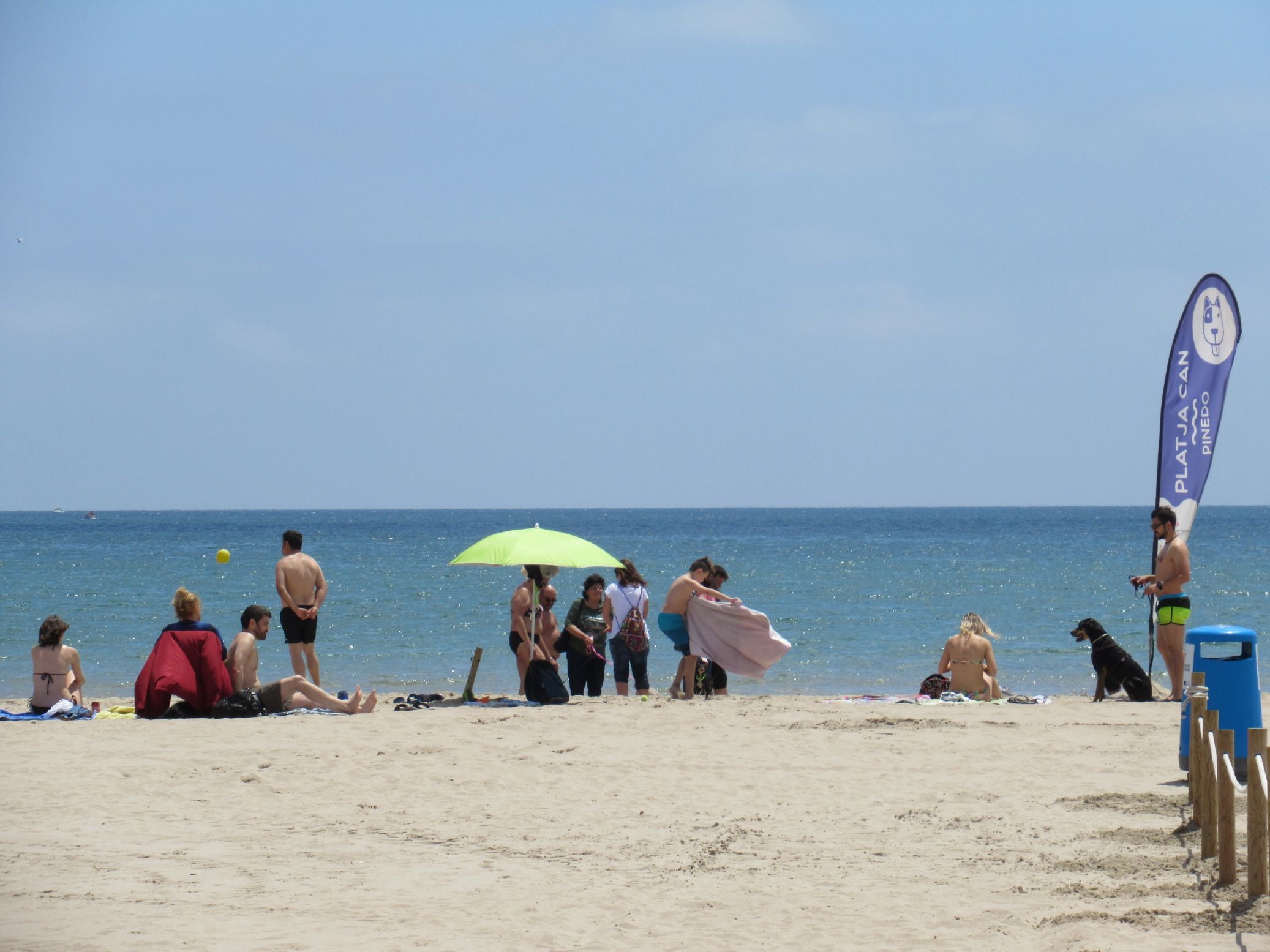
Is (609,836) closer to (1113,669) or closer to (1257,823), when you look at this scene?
(1257,823)

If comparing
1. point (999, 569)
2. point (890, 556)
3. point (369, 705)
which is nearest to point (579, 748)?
point (369, 705)

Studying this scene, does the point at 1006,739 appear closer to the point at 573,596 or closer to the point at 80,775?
the point at 80,775

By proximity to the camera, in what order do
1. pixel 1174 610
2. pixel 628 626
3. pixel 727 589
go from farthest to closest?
pixel 727 589
pixel 628 626
pixel 1174 610

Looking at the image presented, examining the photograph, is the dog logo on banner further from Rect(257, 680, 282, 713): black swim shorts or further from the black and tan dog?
Rect(257, 680, 282, 713): black swim shorts

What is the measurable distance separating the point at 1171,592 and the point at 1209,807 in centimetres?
516

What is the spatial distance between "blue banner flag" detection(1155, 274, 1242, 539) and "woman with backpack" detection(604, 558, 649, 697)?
484 centimetres

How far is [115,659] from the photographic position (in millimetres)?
18109

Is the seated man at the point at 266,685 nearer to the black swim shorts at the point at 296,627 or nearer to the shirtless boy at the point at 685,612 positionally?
the black swim shorts at the point at 296,627

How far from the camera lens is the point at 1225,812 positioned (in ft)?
16.1

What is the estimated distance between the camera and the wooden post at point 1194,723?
557 centimetres

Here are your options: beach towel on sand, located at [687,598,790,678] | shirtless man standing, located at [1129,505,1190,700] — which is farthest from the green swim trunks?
beach towel on sand, located at [687,598,790,678]

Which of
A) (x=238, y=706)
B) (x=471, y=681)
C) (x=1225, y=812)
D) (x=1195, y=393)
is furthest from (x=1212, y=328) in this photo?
(x=238, y=706)

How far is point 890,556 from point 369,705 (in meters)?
44.2

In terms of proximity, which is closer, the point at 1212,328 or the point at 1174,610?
the point at 1174,610
